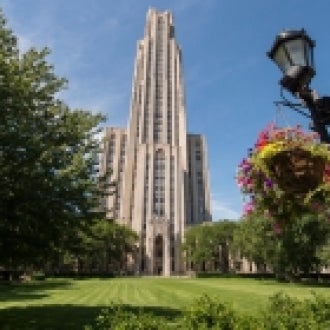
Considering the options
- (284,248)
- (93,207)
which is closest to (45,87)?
(93,207)

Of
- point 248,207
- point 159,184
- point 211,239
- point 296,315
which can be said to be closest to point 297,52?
point 248,207

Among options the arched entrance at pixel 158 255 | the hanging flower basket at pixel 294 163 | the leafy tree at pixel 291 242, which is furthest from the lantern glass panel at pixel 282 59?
the arched entrance at pixel 158 255

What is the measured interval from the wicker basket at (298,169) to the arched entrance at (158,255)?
156m

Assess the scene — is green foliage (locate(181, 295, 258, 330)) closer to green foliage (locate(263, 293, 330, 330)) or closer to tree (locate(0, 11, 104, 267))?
green foliage (locate(263, 293, 330, 330))

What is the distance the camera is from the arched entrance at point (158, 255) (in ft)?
526

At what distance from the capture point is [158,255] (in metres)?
164

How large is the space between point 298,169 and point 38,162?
49.1 feet

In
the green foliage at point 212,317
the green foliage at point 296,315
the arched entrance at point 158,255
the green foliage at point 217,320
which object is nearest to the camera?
the green foliage at point 217,320

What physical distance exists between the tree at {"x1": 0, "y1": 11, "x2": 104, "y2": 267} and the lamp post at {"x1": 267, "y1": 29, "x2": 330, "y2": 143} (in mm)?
14439

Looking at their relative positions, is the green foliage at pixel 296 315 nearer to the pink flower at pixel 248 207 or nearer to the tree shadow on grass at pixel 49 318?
the pink flower at pixel 248 207

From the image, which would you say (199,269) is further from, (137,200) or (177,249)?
(137,200)

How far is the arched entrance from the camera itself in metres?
160

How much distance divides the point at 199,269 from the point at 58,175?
137 metres

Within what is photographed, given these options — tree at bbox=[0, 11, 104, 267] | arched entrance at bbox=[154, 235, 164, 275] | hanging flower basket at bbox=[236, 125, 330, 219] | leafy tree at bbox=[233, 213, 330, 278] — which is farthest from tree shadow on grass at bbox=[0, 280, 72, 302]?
arched entrance at bbox=[154, 235, 164, 275]
